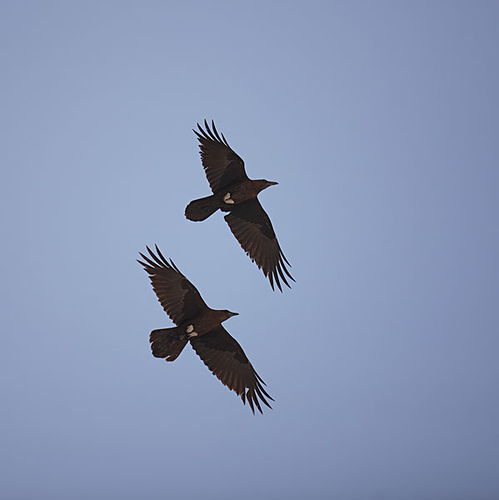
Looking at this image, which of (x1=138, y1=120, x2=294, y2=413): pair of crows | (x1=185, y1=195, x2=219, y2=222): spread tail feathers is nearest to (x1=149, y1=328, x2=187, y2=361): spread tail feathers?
(x1=138, y1=120, x2=294, y2=413): pair of crows

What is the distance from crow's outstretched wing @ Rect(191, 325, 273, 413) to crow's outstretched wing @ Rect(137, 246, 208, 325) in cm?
69

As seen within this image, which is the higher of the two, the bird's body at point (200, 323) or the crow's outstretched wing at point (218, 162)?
the crow's outstretched wing at point (218, 162)

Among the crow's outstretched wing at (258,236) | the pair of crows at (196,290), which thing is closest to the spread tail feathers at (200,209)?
the pair of crows at (196,290)

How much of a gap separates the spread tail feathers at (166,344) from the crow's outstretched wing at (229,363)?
2.72 feet

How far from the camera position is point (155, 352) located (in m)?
11.3

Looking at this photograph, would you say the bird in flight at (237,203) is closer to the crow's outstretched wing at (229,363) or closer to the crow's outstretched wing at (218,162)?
the crow's outstretched wing at (218,162)

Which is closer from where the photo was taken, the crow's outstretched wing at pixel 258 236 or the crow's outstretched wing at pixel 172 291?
the crow's outstretched wing at pixel 172 291

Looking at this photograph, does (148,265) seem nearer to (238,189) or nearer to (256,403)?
(238,189)

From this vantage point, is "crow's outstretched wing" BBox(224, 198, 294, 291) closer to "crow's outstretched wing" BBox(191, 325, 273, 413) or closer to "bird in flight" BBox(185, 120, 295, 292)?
"bird in flight" BBox(185, 120, 295, 292)

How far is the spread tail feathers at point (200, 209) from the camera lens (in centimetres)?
1231

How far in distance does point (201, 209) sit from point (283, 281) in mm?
2272

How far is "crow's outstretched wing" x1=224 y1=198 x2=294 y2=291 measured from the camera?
13.7 meters

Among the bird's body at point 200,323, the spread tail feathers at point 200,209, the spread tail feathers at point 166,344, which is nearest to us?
the spread tail feathers at point 166,344

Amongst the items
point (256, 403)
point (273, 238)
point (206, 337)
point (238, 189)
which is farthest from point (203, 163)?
point (256, 403)
